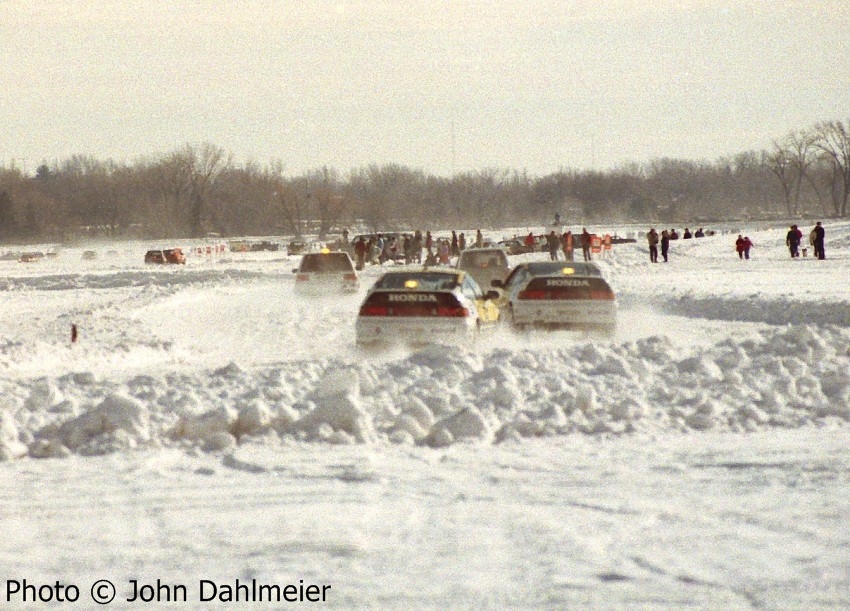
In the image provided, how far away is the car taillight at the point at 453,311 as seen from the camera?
1551 centimetres

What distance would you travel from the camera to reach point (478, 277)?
88.8ft

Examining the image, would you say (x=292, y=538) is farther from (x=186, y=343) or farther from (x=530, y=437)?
(x=186, y=343)

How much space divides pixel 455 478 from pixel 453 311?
8.08 m

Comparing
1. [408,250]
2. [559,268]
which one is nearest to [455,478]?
[559,268]

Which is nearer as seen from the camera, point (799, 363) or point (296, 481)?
point (296, 481)

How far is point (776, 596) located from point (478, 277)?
2203 centimetres

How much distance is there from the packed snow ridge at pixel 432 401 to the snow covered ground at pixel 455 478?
0.03 meters

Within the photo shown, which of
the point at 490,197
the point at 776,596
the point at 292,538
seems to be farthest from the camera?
the point at 490,197

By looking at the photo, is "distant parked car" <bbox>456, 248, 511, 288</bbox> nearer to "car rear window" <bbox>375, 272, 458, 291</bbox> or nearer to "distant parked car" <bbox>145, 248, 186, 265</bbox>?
"car rear window" <bbox>375, 272, 458, 291</bbox>

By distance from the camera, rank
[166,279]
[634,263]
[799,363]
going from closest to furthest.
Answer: [799,363] → [166,279] → [634,263]

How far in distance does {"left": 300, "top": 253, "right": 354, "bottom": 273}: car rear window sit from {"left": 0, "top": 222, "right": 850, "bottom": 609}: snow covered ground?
565 inches

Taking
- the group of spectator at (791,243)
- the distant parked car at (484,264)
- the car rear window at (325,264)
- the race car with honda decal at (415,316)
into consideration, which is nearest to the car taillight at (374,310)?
the race car with honda decal at (415,316)

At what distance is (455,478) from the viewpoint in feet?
24.8

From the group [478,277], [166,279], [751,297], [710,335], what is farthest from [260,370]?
[166,279]
